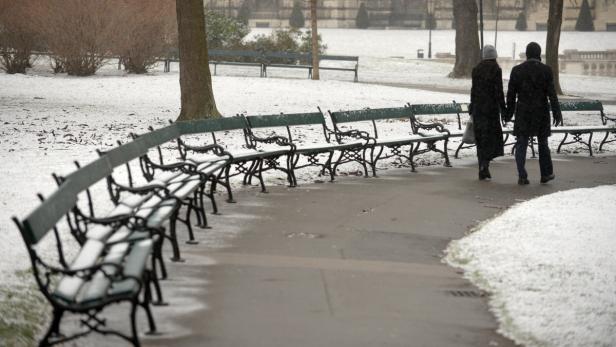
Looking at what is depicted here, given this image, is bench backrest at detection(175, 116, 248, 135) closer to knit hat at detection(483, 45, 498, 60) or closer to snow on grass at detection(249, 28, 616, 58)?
knit hat at detection(483, 45, 498, 60)

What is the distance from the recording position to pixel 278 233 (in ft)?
33.3

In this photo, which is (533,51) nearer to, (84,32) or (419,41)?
(84,32)

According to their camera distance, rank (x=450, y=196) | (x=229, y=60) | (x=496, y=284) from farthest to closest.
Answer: (x=229, y=60) → (x=450, y=196) → (x=496, y=284)

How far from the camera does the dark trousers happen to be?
547 inches

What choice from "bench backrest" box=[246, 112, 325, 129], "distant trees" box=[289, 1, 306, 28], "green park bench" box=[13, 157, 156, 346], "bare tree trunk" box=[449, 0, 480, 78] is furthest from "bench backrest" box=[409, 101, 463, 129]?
"distant trees" box=[289, 1, 306, 28]

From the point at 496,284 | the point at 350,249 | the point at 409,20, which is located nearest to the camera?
the point at 496,284

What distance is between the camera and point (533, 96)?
13.8m

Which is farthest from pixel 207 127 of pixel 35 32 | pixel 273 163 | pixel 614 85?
pixel 614 85

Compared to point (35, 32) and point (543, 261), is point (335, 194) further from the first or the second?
point (35, 32)

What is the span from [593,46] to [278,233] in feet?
186

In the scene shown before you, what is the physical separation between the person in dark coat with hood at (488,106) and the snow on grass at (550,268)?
88.7 inches

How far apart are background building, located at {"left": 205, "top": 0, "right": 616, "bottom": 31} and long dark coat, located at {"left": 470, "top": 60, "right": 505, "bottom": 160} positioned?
62427 millimetres

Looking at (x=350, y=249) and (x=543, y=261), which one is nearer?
(x=543, y=261)

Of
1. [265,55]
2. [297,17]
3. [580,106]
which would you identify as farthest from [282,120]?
[297,17]
